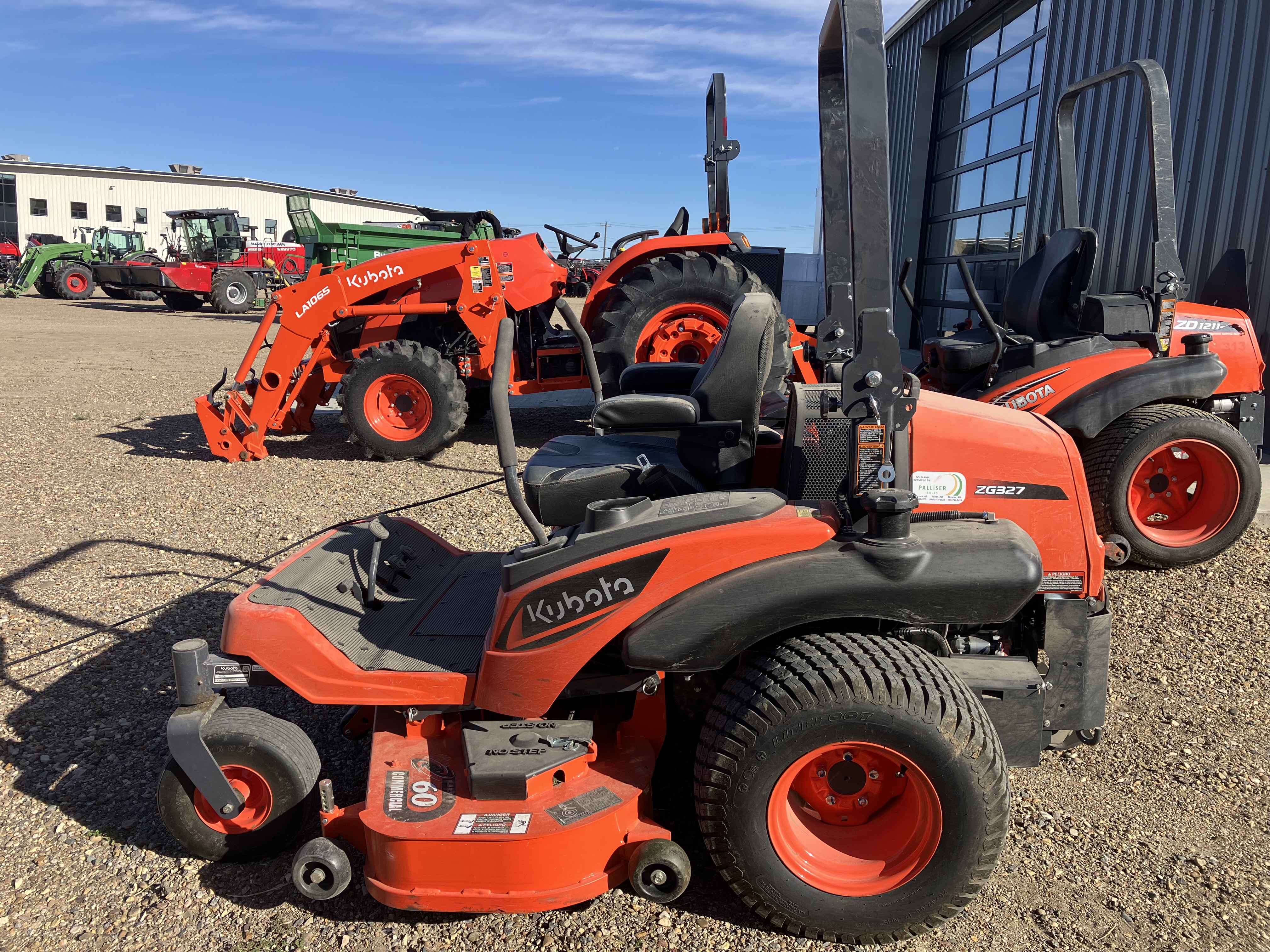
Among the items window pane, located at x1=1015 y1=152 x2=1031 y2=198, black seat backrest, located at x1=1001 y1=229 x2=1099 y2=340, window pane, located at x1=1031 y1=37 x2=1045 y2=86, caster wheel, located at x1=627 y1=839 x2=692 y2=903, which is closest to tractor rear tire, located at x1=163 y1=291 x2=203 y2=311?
window pane, located at x1=1015 y1=152 x2=1031 y2=198

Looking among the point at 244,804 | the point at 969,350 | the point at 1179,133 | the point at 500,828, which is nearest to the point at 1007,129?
the point at 1179,133

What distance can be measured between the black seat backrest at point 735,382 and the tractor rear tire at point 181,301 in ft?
74.2

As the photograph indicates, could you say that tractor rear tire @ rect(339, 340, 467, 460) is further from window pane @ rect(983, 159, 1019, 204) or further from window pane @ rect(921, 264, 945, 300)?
window pane @ rect(921, 264, 945, 300)

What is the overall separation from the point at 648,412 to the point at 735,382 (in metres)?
0.36

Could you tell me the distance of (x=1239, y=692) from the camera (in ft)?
10.6

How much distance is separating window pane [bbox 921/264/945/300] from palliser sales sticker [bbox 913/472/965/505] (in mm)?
10531

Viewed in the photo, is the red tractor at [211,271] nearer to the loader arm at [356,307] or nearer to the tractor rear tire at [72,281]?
the tractor rear tire at [72,281]

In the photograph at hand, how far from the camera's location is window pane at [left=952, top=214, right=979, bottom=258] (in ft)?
37.0

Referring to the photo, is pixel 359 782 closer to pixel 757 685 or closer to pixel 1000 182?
pixel 757 685

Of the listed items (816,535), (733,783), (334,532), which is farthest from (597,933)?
(334,532)

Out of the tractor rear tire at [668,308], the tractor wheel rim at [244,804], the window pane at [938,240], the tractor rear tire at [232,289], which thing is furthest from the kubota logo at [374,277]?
the tractor rear tire at [232,289]

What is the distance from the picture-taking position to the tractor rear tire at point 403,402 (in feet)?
21.5

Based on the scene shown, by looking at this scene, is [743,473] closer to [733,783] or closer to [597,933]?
[733,783]

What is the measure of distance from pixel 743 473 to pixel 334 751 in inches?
62.2
